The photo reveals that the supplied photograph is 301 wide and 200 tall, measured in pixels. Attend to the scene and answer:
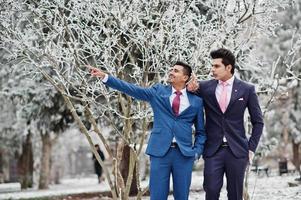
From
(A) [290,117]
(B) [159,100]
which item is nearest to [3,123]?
(A) [290,117]

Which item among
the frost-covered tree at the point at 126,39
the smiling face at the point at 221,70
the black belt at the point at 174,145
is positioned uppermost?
the frost-covered tree at the point at 126,39

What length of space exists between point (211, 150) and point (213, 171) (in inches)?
7.2

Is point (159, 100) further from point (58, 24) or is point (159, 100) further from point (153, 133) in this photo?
point (58, 24)

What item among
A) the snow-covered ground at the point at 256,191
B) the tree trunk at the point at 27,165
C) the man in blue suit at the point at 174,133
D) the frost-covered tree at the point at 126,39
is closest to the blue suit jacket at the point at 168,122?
the man in blue suit at the point at 174,133

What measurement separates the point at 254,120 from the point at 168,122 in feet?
2.46

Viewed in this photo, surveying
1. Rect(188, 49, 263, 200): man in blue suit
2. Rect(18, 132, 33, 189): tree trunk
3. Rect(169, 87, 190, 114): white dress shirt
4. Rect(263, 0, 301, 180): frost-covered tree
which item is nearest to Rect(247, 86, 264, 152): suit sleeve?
A: Rect(188, 49, 263, 200): man in blue suit

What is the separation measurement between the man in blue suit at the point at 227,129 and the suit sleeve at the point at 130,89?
0.52 metres

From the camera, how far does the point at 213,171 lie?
513cm

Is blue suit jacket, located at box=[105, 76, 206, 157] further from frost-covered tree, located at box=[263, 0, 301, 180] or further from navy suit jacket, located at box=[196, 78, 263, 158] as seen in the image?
frost-covered tree, located at box=[263, 0, 301, 180]

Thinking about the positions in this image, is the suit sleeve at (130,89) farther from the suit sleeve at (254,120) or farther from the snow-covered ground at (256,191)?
the snow-covered ground at (256,191)

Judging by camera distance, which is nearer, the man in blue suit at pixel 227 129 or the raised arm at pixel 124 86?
the man in blue suit at pixel 227 129

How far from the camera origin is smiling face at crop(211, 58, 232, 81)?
528 cm

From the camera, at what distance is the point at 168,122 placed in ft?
17.6

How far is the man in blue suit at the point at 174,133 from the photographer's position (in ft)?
17.5
